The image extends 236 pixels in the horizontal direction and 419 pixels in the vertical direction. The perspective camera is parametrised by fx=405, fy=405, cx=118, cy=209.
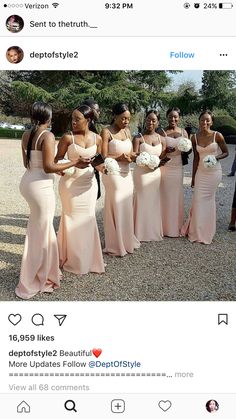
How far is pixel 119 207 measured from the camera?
620 cm

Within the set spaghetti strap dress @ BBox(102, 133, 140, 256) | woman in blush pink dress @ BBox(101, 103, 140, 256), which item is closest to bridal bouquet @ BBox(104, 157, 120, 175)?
woman in blush pink dress @ BBox(101, 103, 140, 256)

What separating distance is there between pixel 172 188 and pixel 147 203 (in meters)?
0.66

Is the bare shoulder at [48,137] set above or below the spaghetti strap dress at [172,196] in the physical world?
above

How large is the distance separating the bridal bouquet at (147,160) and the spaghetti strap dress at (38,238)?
2.06 m

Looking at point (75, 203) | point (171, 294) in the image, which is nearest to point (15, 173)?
point (75, 203)

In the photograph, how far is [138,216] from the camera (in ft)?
23.1
